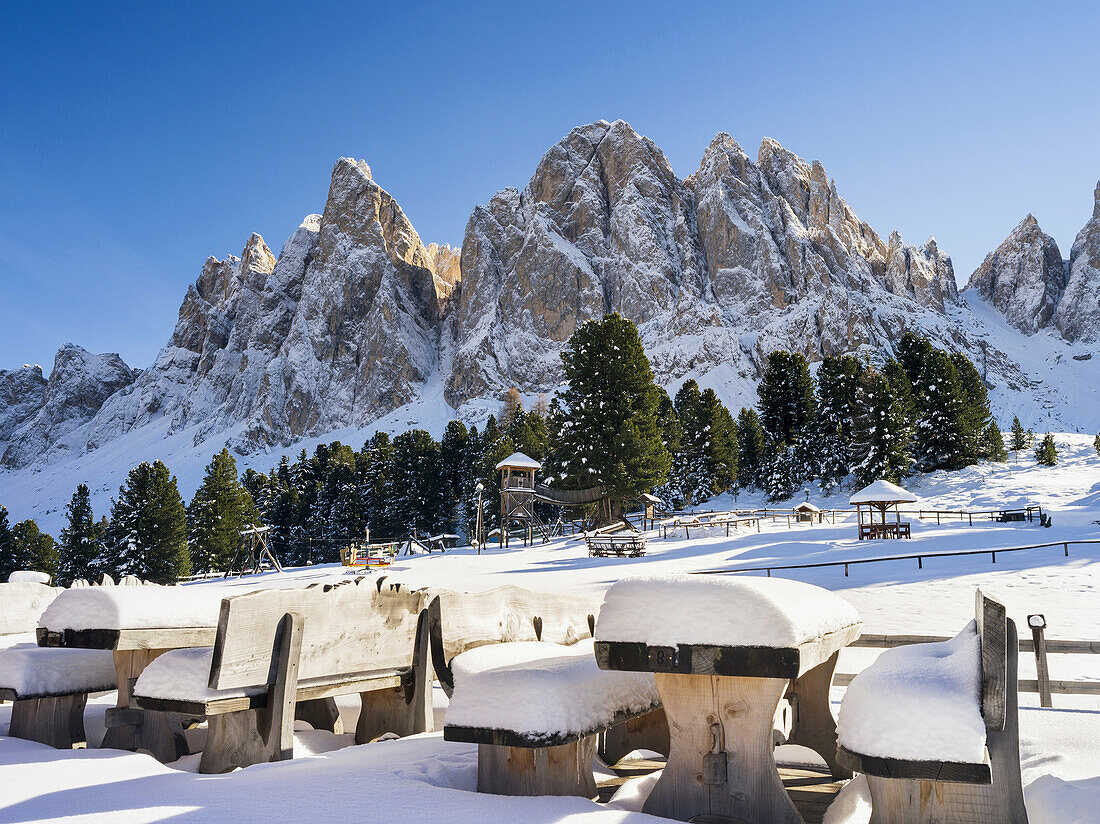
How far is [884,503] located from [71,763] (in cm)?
3005

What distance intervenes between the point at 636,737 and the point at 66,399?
208463mm

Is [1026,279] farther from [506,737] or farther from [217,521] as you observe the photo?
[506,737]

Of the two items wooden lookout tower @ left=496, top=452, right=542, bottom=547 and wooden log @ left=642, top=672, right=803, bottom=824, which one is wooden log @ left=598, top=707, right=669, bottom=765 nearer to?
wooden log @ left=642, top=672, right=803, bottom=824

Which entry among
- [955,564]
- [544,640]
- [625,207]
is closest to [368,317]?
[625,207]

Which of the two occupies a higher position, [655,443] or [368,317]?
[368,317]

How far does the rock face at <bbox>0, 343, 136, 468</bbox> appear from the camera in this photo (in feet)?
552

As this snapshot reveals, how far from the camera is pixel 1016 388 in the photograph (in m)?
116

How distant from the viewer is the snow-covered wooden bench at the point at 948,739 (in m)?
2.15

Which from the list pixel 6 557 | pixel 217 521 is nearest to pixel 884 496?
pixel 217 521

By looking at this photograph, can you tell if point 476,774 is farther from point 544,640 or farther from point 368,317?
point 368,317

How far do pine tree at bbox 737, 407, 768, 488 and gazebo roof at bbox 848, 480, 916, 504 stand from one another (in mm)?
30728

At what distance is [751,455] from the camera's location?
6194cm

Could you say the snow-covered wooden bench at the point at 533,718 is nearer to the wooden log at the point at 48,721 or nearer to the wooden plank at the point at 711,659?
the wooden plank at the point at 711,659

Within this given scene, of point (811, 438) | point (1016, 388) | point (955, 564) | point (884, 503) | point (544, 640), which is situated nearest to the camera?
point (544, 640)
